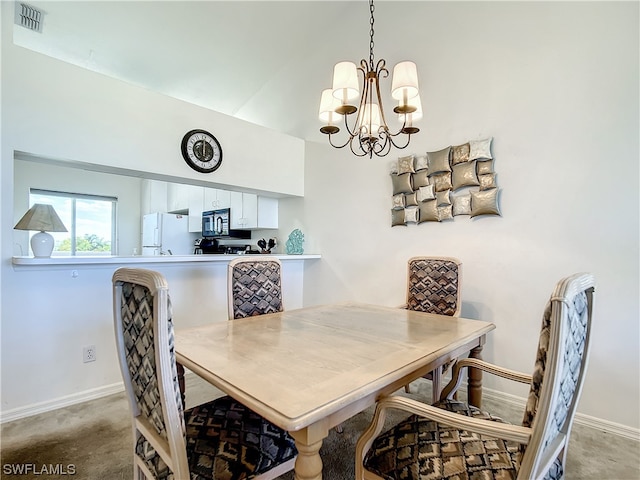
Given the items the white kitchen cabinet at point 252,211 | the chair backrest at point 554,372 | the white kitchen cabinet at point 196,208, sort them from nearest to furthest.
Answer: the chair backrest at point 554,372, the white kitchen cabinet at point 252,211, the white kitchen cabinet at point 196,208

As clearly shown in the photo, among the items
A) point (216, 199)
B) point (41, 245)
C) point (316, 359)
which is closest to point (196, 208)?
point (216, 199)

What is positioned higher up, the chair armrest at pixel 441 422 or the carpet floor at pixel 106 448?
the chair armrest at pixel 441 422

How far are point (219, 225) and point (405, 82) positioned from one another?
3.45 m

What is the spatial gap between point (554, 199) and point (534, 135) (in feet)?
1.56

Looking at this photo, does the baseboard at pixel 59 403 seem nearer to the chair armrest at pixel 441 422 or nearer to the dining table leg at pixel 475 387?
the chair armrest at pixel 441 422

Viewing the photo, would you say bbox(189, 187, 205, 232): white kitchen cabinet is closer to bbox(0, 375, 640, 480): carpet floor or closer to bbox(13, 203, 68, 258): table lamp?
bbox(13, 203, 68, 258): table lamp

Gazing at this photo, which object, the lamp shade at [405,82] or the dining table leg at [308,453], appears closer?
the dining table leg at [308,453]

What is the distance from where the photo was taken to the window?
5.30m

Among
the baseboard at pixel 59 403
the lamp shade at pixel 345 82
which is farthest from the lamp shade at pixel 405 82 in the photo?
the baseboard at pixel 59 403

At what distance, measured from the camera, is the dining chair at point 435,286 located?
2.27 metres

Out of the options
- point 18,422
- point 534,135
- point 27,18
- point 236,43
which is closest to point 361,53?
point 236,43

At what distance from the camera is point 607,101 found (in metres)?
2.01

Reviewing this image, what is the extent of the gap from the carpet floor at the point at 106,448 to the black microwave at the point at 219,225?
2.52m

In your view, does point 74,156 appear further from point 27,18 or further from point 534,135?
point 534,135
